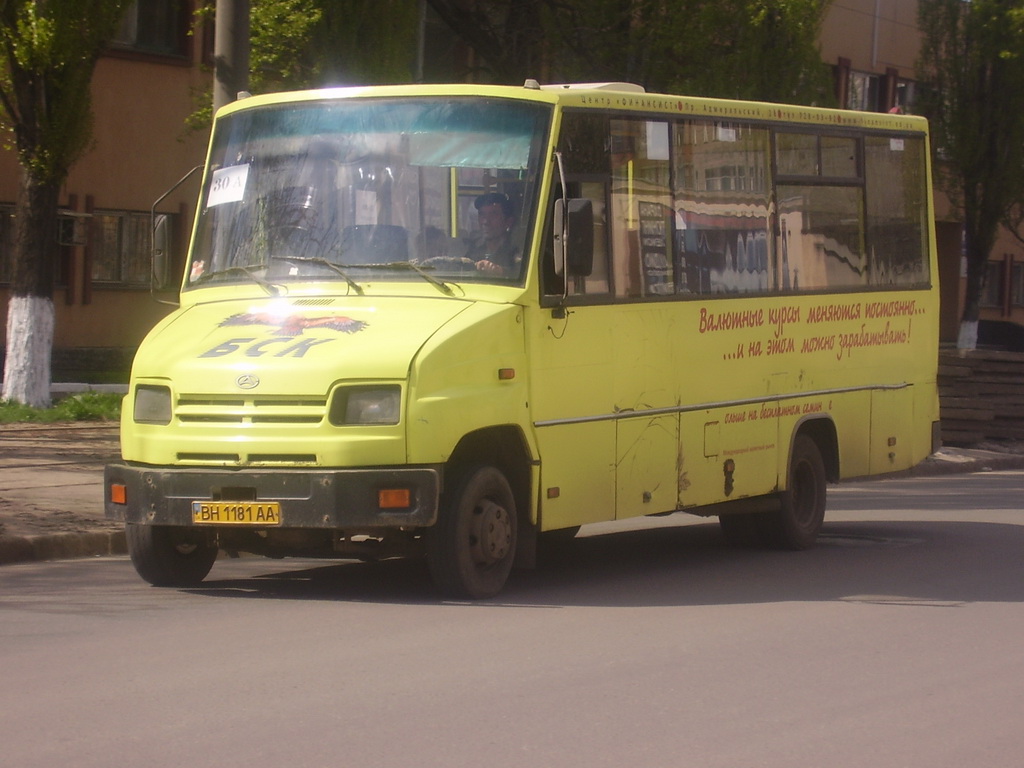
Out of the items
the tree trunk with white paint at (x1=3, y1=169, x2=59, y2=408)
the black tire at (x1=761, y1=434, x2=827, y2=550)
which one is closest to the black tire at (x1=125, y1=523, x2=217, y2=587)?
the black tire at (x1=761, y1=434, x2=827, y2=550)

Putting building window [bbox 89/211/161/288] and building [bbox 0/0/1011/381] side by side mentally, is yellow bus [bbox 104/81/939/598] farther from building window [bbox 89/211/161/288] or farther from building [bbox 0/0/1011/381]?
building window [bbox 89/211/161/288]

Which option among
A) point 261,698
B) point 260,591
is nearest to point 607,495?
point 260,591

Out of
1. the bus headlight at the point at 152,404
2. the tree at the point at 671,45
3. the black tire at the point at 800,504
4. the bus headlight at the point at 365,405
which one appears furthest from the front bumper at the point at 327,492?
the tree at the point at 671,45

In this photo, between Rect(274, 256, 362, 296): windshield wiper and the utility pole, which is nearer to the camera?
Rect(274, 256, 362, 296): windshield wiper

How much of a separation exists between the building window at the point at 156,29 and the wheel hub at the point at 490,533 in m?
19.8

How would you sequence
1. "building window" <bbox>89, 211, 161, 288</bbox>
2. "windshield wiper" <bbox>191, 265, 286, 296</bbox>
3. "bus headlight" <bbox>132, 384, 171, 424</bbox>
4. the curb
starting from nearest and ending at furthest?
"bus headlight" <bbox>132, 384, 171, 424</bbox> → "windshield wiper" <bbox>191, 265, 286, 296</bbox> → the curb → "building window" <bbox>89, 211, 161, 288</bbox>

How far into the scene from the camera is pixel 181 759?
573cm

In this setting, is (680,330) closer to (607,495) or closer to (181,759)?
(607,495)

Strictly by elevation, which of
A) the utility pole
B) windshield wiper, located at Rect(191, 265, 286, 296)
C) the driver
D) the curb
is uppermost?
the utility pole

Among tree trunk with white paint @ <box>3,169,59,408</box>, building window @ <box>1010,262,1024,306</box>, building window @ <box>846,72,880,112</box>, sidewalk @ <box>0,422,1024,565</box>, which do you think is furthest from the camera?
building window @ <box>1010,262,1024,306</box>

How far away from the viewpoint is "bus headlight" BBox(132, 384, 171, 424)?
9.14 meters

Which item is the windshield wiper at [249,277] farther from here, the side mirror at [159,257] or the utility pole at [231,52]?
the utility pole at [231,52]

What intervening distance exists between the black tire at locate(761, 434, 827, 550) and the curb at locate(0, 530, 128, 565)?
14.5 ft

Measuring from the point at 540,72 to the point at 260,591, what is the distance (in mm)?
16826
